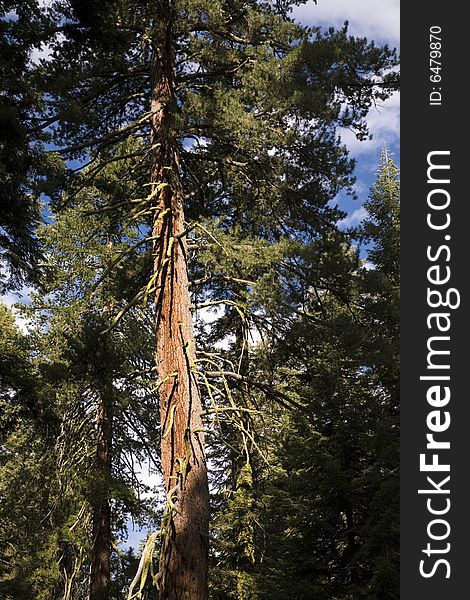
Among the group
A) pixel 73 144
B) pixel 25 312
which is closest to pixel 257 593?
pixel 73 144

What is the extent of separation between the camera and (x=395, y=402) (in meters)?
9.91

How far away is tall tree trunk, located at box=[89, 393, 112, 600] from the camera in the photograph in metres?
10.0

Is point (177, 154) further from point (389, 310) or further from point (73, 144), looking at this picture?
point (389, 310)

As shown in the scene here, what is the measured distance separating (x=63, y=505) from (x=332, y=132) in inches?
305

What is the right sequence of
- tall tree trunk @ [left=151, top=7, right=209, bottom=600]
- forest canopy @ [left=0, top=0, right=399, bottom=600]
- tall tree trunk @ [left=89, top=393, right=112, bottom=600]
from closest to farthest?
tall tree trunk @ [left=151, top=7, right=209, bottom=600] → forest canopy @ [left=0, top=0, right=399, bottom=600] → tall tree trunk @ [left=89, top=393, right=112, bottom=600]

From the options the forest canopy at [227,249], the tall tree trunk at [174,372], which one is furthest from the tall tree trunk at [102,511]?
the tall tree trunk at [174,372]

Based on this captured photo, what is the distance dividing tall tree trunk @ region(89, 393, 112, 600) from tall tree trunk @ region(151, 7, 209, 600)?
4714 mm

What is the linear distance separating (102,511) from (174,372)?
6.71 metres

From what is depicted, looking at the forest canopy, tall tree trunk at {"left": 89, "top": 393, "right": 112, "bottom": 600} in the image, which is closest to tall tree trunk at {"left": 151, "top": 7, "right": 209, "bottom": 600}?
the forest canopy

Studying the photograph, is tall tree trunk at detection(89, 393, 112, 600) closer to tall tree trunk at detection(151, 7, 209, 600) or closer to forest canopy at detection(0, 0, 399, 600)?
forest canopy at detection(0, 0, 399, 600)

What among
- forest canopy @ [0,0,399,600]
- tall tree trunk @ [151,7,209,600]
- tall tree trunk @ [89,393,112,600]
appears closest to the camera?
tall tree trunk @ [151,7,209,600]

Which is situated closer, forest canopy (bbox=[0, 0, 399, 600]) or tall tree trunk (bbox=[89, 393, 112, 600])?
forest canopy (bbox=[0, 0, 399, 600])

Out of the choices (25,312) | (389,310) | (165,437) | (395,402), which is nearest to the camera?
(165,437)

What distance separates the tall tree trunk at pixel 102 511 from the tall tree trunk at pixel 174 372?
471 centimetres
